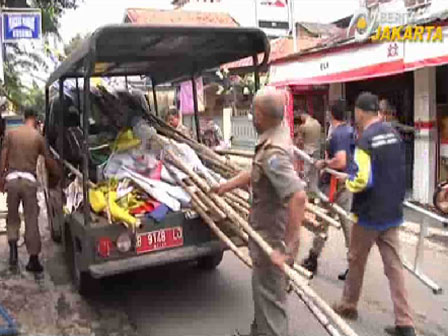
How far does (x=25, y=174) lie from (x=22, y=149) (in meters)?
0.29

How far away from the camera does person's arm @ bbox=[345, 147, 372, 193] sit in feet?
13.5

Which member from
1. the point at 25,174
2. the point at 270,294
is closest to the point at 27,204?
the point at 25,174

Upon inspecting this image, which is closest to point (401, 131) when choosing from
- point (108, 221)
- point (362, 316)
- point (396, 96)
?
point (396, 96)

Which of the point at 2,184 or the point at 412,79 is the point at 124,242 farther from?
the point at 412,79

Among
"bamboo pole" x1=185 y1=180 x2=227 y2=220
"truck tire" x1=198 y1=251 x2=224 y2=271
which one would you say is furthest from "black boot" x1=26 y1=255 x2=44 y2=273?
"bamboo pole" x1=185 y1=180 x2=227 y2=220

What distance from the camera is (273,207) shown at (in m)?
3.53

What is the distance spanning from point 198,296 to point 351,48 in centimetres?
589

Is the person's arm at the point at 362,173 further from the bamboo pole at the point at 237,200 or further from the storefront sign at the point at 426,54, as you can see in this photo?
the storefront sign at the point at 426,54

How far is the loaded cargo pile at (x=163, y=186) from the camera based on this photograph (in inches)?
177

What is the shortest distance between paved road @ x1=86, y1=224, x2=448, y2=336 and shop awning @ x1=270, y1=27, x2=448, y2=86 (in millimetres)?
2984

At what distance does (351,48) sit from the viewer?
9.47 m

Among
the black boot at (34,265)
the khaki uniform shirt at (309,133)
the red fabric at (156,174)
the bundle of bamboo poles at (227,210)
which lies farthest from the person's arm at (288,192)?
the khaki uniform shirt at (309,133)

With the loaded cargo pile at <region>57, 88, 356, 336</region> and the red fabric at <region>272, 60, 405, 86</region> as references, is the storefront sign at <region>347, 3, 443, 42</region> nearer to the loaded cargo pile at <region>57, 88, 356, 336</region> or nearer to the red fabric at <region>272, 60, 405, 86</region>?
the red fabric at <region>272, 60, 405, 86</region>

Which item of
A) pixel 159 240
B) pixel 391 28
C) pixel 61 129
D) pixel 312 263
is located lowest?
pixel 312 263
